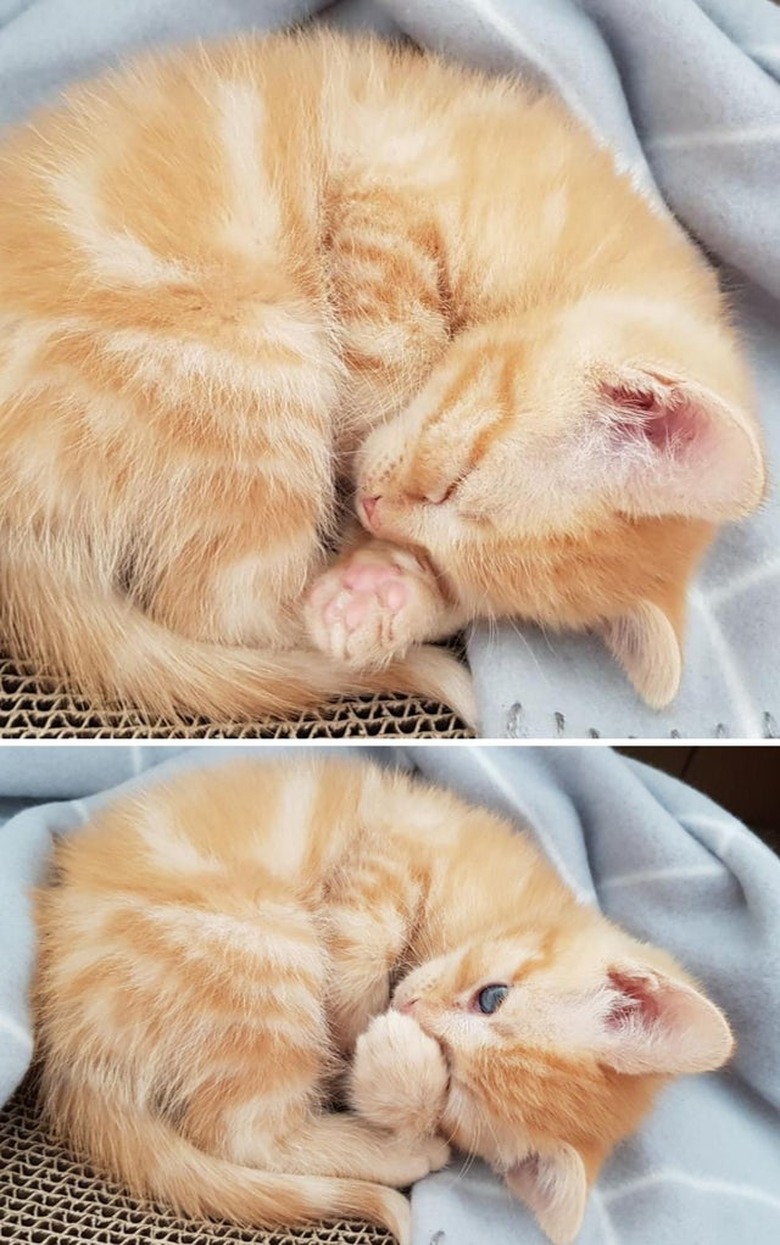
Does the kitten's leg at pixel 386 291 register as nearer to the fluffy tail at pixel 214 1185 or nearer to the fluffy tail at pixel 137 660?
the fluffy tail at pixel 137 660

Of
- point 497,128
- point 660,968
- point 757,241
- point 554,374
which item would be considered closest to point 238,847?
point 660,968

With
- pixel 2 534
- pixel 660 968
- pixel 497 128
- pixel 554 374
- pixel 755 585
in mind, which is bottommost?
pixel 660 968

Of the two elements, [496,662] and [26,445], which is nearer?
[26,445]

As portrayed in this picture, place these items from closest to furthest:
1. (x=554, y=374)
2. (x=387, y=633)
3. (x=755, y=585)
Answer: (x=554, y=374) → (x=387, y=633) → (x=755, y=585)

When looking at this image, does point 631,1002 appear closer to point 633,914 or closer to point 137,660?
point 633,914

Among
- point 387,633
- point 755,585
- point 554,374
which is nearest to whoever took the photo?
point 554,374

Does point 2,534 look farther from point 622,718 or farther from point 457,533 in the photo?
point 622,718
